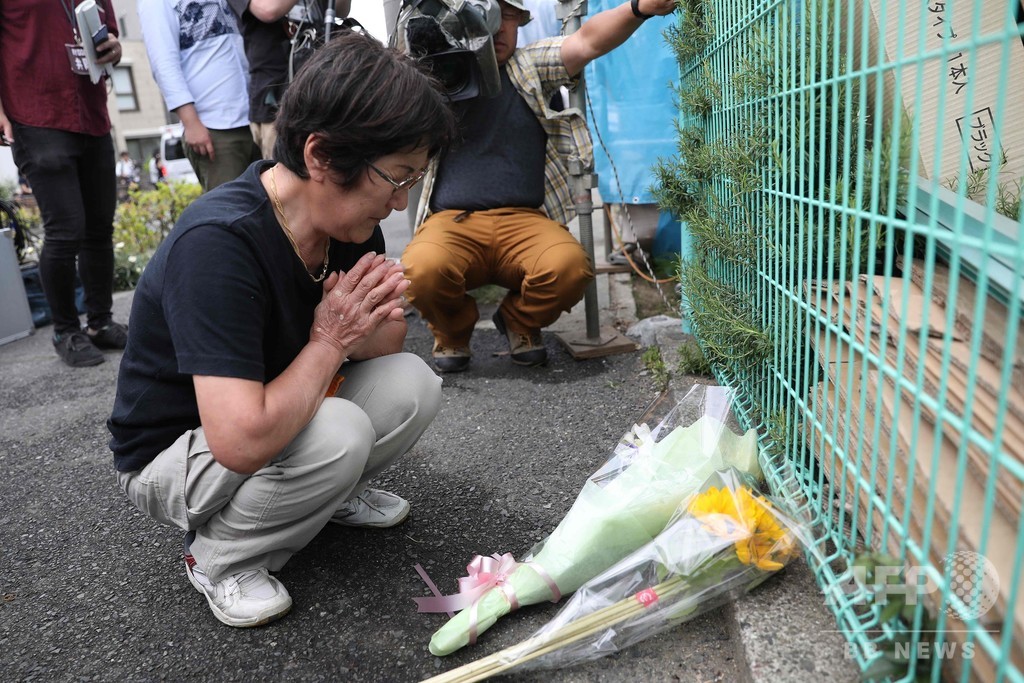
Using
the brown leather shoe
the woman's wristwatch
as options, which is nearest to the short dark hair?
the woman's wristwatch

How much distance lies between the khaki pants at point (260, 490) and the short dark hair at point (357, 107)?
602 mm

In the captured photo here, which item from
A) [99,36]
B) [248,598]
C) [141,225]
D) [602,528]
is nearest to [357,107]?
[602,528]

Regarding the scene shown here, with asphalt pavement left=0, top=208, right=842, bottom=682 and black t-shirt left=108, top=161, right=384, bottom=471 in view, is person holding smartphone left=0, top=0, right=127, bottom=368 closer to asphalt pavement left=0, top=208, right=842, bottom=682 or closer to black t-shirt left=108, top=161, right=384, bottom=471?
asphalt pavement left=0, top=208, right=842, bottom=682

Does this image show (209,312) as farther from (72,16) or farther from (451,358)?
(72,16)

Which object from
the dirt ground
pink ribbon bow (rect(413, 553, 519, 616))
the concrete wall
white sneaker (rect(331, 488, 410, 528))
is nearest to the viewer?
pink ribbon bow (rect(413, 553, 519, 616))

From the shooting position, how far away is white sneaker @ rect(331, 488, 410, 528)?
2.19 m

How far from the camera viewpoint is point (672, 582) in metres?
1.57

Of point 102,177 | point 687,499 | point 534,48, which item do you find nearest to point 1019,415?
point 687,499

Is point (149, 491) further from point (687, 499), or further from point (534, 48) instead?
point (534, 48)

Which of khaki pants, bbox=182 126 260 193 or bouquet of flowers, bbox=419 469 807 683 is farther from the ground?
khaki pants, bbox=182 126 260 193

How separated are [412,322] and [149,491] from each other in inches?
105

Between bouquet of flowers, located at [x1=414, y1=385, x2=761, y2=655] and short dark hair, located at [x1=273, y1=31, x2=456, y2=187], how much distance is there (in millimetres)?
935

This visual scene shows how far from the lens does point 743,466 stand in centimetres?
186

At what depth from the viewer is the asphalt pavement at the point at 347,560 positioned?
1.66 metres
